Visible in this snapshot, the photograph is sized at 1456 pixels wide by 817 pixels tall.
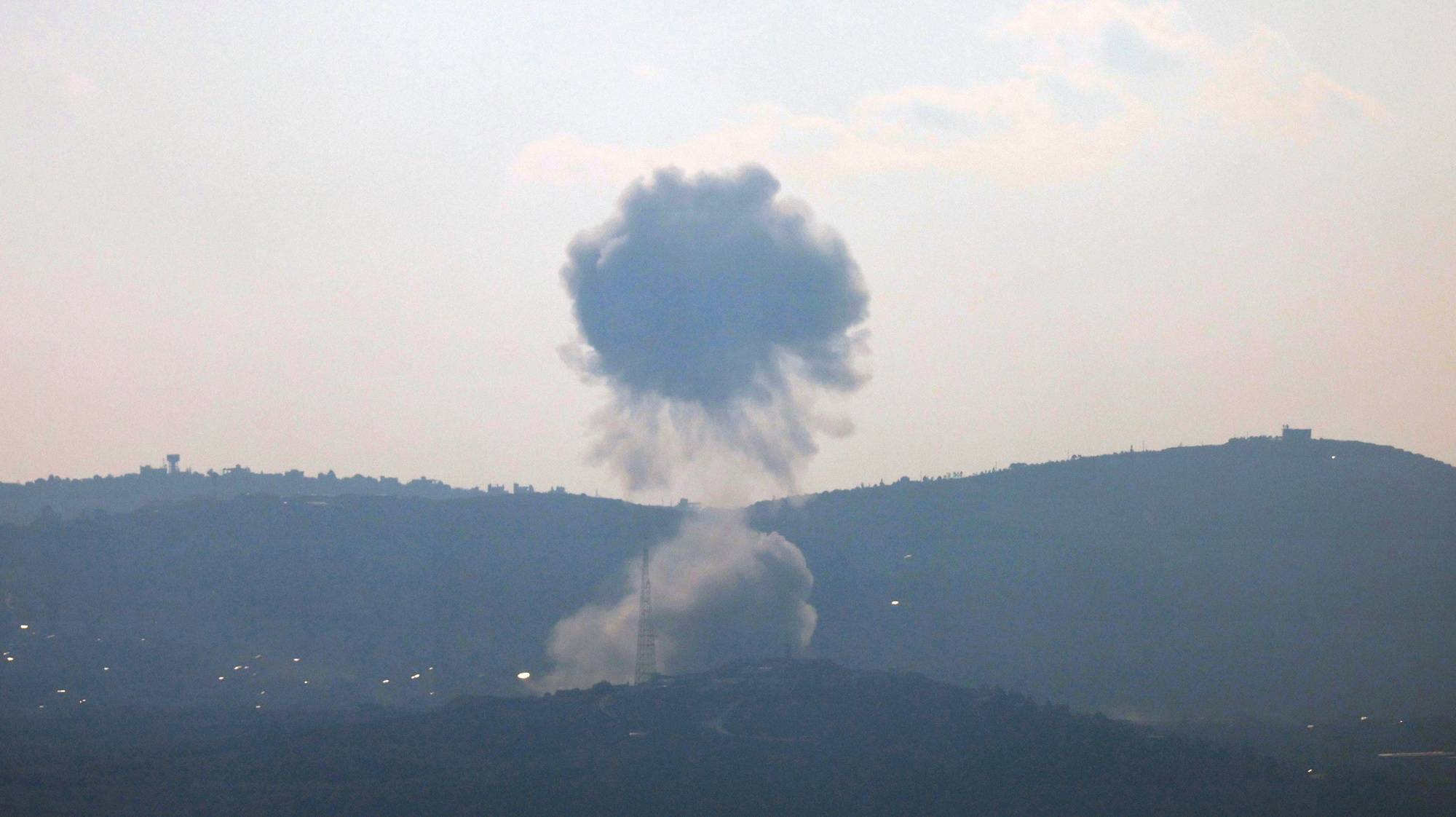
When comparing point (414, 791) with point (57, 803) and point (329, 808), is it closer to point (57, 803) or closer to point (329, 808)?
point (329, 808)

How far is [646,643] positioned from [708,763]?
128 ft

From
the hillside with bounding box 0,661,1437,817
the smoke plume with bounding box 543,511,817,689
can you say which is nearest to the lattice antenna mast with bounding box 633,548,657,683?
the smoke plume with bounding box 543,511,817,689

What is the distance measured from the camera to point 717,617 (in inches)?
7377

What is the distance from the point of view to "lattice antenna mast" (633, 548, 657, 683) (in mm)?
175125

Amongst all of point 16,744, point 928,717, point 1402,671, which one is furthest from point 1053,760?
point 16,744

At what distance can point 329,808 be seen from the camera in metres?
132

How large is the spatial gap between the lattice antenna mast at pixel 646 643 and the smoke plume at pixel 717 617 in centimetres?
368

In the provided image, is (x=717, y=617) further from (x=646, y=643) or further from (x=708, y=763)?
(x=708, y=763)

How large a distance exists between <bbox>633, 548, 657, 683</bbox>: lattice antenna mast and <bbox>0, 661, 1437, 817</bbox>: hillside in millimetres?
15076

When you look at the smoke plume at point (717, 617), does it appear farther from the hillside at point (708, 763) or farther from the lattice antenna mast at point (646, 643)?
the hillside at point (708, 763)

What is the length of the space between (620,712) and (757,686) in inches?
512

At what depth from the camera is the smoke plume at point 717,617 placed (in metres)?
187

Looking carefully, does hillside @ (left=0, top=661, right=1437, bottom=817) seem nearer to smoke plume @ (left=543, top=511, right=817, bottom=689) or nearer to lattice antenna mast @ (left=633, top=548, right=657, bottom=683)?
lattice antenna mast @ (left=633, top=548, right=657, bottom=683)

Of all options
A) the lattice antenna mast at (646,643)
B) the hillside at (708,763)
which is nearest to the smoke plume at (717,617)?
the lattice antenna mast at (646,643)
